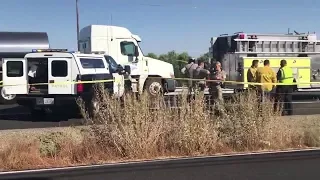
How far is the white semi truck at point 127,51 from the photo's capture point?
19875mm

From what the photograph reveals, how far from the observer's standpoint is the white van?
1416 cm

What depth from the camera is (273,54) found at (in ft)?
74.4

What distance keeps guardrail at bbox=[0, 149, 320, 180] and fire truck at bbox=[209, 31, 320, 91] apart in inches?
519

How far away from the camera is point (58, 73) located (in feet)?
47.2


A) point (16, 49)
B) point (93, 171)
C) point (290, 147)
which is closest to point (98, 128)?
point (93, 171)

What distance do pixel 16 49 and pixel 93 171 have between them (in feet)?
49.8

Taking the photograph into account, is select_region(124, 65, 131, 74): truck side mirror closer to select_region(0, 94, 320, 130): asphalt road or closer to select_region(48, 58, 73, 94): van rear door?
select_region(0, 94, 320, 130): asphalt road

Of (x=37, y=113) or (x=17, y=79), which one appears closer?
(x=17, y=79)

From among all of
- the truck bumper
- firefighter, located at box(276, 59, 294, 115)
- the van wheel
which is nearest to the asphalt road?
the van wheel

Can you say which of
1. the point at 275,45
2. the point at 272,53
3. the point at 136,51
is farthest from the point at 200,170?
the point at 275,45

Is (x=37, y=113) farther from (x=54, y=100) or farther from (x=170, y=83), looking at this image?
(x=170, y=83)

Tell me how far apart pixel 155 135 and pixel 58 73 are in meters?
6.03

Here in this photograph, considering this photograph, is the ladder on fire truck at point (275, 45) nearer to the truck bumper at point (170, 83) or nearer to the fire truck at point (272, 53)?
the fire truck at point (272, 53)

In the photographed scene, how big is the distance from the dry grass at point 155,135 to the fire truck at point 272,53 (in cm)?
1174
